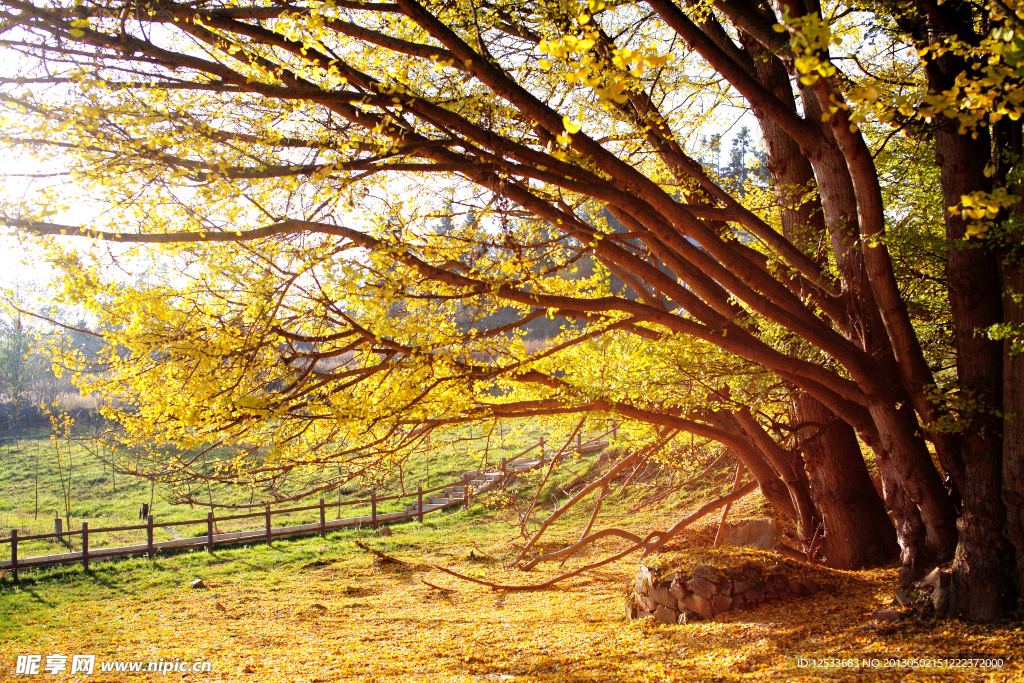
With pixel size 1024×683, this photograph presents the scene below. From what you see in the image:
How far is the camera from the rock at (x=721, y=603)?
646 centimetres

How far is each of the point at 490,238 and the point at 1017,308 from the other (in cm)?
418

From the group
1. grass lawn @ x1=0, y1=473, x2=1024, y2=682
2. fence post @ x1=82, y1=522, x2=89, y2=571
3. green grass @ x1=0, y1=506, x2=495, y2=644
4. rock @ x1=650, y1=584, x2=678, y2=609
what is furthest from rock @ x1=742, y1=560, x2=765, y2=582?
fence post @ x1=82, y1=522, x2=89, y2=571

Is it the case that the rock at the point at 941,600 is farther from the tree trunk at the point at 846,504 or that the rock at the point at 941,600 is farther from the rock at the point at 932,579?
the tree trunk at the point at 846,504

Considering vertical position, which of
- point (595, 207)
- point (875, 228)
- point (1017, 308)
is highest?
point (595, 207)

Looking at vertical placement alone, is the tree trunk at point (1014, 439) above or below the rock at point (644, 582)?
above

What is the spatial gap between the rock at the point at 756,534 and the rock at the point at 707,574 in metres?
3.13

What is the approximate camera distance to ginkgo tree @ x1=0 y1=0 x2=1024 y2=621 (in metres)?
3.81

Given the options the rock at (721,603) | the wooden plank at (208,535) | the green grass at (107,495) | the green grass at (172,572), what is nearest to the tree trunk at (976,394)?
the rock at (721,603)

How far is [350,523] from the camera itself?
1750 centimetres

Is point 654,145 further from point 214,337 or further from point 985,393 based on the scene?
point 214,337

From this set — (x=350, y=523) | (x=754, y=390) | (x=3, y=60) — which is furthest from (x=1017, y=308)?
(x=350, y=523)

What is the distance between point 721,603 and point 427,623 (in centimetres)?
403

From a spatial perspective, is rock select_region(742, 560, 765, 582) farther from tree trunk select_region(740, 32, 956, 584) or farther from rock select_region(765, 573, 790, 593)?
tree trunk select_region(740, 32, 956, 584)

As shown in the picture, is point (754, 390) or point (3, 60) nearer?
point (3, 60)
